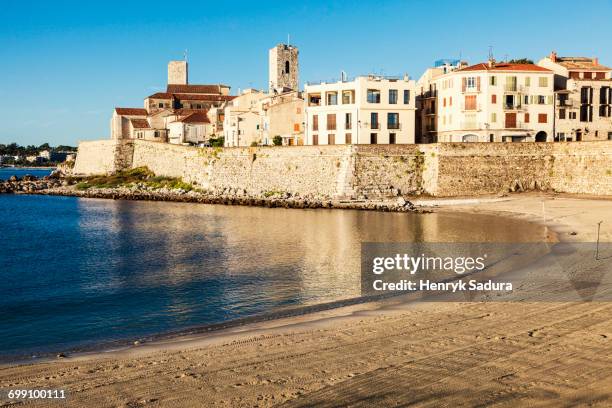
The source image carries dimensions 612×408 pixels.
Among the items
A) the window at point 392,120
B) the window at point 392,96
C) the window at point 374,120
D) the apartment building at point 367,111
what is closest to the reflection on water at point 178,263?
the apartment building at point 367,111

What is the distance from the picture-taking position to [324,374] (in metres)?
10.9

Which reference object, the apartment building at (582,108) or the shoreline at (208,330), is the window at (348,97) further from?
the shoreline at (208,330)

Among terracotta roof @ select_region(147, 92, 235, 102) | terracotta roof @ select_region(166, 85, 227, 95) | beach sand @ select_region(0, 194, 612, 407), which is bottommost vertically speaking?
beach sand @ select_region(0, 194, 612, 407)

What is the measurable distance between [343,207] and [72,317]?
31.5m

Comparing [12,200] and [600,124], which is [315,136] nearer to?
[600,124]

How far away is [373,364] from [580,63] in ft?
203

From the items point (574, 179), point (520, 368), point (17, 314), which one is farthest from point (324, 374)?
point (574, 179)

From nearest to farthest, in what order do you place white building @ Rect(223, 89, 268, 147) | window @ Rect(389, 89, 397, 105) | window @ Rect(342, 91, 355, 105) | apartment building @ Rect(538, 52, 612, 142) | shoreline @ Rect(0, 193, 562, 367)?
shoreline @ Rect(0, 193, 562, 367) → apartment building @ Rect(538, 52, 612, 142) → window @ Rect(342, 91, 355, 105) → window @ Rect(389, 89, 397, 105) → white building @ Rect(223, 89, 268, 147)

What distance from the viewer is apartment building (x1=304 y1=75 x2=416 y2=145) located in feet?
181

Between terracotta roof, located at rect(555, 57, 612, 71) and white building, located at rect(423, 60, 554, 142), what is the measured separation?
7.03 m

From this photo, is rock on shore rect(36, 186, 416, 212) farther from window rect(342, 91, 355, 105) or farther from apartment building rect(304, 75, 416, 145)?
window rect(342, 91, 355, 105)

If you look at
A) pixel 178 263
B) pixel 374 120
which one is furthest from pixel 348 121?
pixel 178 263

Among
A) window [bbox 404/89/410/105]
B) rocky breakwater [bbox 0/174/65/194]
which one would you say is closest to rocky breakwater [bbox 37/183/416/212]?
rocky breakwater [bbox 0/174/65/194]

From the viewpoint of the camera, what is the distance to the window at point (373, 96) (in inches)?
2172
